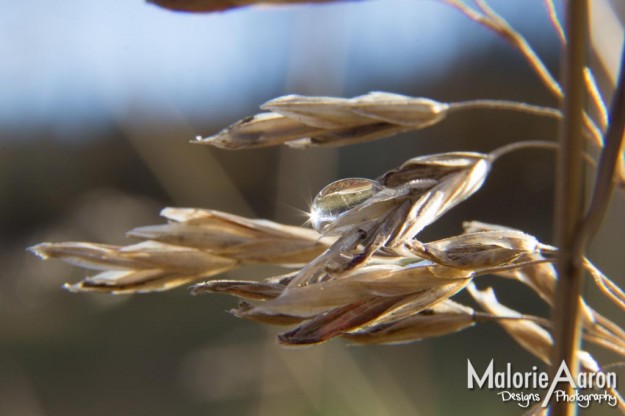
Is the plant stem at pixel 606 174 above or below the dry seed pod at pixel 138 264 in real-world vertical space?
above

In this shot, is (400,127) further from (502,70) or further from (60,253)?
(502,70)

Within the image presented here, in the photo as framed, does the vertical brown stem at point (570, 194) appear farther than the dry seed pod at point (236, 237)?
No

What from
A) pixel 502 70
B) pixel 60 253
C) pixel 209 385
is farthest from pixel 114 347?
pixel 60 253

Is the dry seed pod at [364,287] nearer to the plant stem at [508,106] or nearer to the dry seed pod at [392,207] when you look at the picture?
the dry seed pod at [392,207]

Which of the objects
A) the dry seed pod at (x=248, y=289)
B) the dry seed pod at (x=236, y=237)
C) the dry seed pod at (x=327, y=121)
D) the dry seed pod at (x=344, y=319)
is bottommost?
the dry seed pod at (x=344, y=319)

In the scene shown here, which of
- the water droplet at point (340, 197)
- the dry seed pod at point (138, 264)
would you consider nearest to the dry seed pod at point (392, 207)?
the water droplet at point (340, 197)

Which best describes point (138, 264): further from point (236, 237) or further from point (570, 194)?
point (570, 194)

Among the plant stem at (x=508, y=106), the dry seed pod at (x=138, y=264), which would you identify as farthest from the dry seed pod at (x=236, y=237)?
the plant stem at (x=508, y=106)
